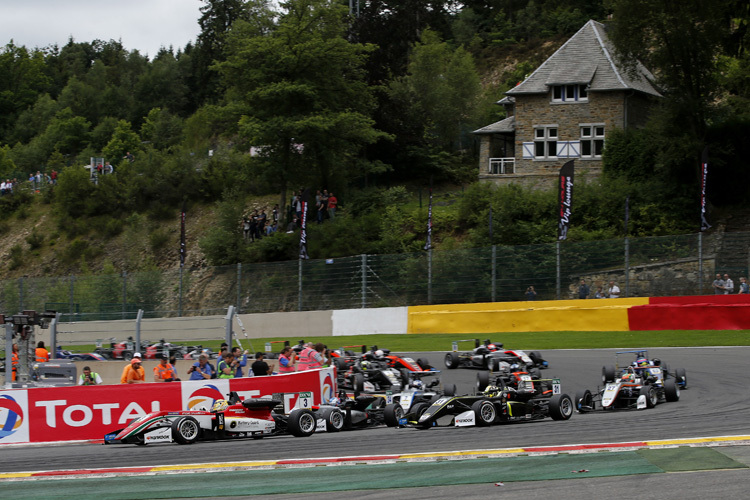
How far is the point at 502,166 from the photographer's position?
46250 mm

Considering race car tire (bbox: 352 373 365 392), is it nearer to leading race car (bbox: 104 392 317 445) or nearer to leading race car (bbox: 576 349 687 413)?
leading race car (bbox: 104 392 317 445)

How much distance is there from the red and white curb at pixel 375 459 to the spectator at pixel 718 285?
16624 mm

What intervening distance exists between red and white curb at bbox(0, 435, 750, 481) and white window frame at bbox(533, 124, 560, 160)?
35.4 m

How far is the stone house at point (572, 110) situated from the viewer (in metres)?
44.4

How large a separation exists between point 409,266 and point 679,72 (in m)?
17.2

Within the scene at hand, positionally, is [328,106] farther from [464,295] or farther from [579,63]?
[464,295]

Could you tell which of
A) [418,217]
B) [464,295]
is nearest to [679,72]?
[418,217]

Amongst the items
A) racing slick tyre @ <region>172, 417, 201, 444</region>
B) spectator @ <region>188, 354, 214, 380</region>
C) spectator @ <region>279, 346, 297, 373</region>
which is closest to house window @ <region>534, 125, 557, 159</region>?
spectator @ <region>279, 346, 297, 373</region>

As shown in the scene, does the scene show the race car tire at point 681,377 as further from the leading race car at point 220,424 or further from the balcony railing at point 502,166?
the balcony railing at point 502,166

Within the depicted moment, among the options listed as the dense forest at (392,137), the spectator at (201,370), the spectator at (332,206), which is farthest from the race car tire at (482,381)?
the spectator at (332,206)

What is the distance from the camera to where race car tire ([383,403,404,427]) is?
14414 mm

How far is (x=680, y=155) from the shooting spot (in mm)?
37781

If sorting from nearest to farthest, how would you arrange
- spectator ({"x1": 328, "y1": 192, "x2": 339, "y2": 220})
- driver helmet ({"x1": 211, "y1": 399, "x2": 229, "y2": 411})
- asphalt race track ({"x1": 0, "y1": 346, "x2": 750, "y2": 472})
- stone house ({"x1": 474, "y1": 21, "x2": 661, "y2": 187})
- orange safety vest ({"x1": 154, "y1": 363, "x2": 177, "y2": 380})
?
asphalt race track ({"x1": 0, "y1": 346, "x2": 750, "y2": 472}) < driver helmet ({"x1": 211, "y1": 399, "x2": 229, "y2": 411}) < orange safety vest ({"x1": 154, "y1": 363, "x2": 177, "y2": 380}) < stone house ({"x1": 474, "y1": 21, "x2": 661, "y2": 187}) < spectator ({"x1": 328, "y1": 192, "x2": 339, "y2": 220})

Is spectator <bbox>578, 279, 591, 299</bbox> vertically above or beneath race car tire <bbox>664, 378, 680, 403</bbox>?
above
